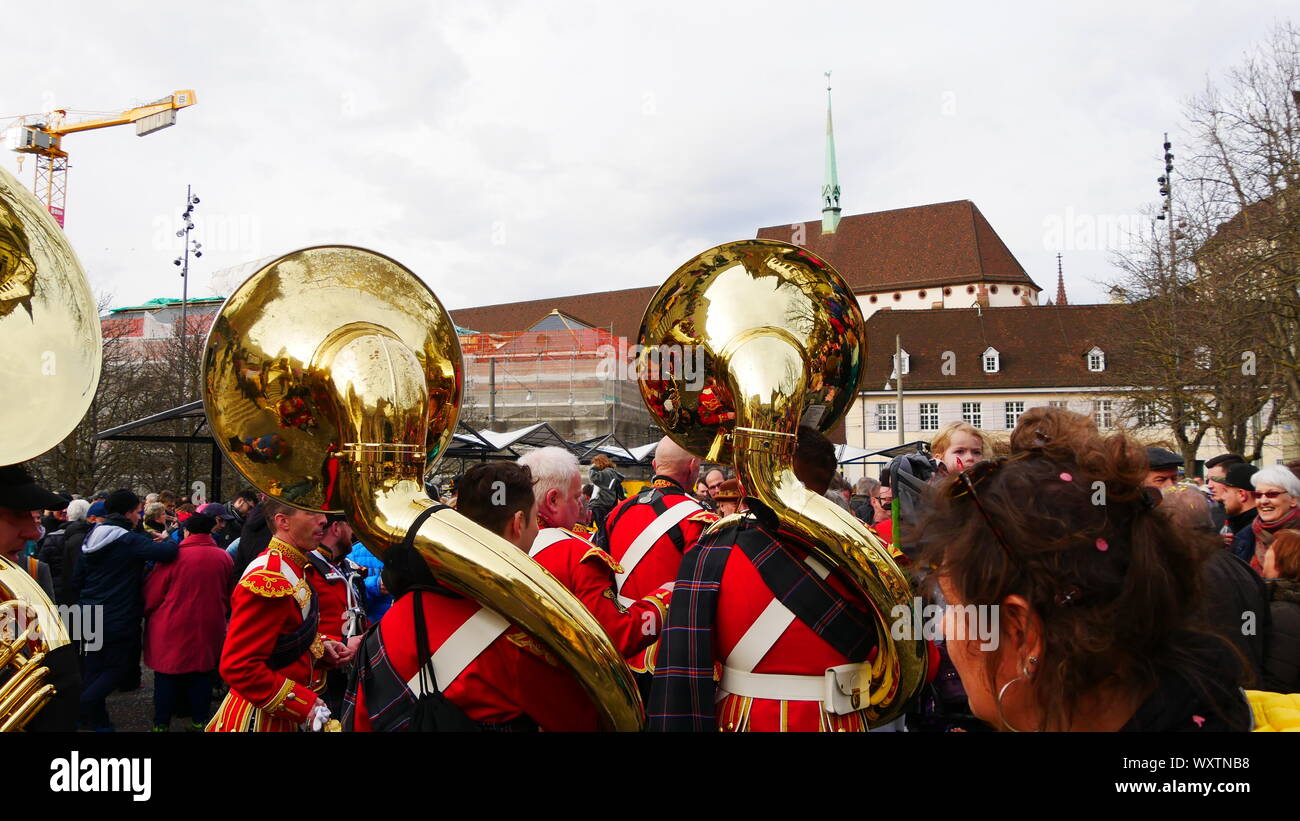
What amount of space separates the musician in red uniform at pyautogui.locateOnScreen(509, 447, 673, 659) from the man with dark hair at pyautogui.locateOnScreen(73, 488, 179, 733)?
13.4 ft

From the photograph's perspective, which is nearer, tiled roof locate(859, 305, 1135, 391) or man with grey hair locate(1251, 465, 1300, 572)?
man with grey hair locate(1251, 465, 1300, 572)

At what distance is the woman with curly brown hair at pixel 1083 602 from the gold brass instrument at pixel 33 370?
1.79m

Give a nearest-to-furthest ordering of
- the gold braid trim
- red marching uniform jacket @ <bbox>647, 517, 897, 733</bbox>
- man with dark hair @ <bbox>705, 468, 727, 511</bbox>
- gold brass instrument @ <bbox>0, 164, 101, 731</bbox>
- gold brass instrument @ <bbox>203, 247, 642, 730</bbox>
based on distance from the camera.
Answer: gold brass instrument @ <bbox>0, 164, 101, 731</bbox> < gold brass instrument @ <bbox>203, 247, 642, 730</bbox> < red marching uniform jacket @ <bbox>647, 517, 897, 733</bbox> < the gold braid trim < man with dark hair @ <bbox>705, 468, 727, 511</bbox>

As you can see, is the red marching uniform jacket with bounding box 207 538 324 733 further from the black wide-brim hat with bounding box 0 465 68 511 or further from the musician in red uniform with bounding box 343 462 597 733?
the musician in red uniform with bounding box 343 462 597 733

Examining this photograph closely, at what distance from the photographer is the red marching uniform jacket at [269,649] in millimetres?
3008

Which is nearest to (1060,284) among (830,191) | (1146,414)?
(830,191)

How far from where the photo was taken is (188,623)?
20.1 ft

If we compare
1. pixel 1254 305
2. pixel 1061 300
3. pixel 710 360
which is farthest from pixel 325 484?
pixel 1061 300

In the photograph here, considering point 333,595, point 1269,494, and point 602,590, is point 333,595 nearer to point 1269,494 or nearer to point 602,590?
point 602,590

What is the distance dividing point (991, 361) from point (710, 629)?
42218 mm

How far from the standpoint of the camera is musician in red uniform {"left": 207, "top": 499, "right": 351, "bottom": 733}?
3012 mm

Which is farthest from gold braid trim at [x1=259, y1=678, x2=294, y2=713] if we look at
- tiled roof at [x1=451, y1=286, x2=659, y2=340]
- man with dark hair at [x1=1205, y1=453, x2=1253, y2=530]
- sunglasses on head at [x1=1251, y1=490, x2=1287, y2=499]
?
tiled roof at [x1=451, y1=286, x2=659, y2=340]
